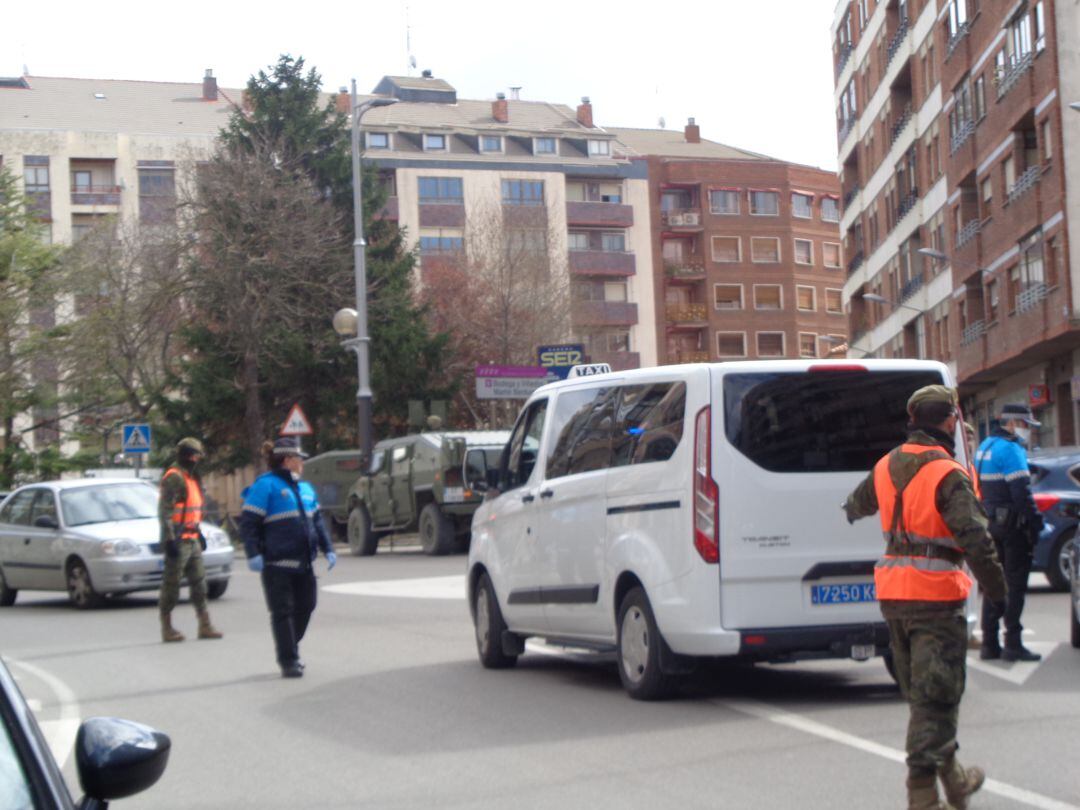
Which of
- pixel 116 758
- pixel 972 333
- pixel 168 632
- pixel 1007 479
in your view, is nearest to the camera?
pixel 116 758

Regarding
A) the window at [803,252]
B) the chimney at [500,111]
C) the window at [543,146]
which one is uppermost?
the chimney at [500,111]

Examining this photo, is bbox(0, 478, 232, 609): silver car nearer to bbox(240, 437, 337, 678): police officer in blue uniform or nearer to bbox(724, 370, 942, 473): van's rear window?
bbox(240, 437, 337, 678): police officer in blue uniform

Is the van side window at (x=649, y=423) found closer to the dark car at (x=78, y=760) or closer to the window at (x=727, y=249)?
the dark car at (x=78, y=760)

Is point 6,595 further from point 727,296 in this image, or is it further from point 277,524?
point 727,296

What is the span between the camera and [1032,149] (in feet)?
146

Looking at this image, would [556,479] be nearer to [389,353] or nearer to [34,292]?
[34,292]

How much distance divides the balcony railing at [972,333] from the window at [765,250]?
Result: 46.6 metres

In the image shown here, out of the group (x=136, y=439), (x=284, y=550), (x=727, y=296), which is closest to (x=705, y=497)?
(x=284, y=550)

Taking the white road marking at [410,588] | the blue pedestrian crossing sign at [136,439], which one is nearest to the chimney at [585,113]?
the blue pedestrian crossing sign at [136,439]

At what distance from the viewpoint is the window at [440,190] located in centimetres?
9081

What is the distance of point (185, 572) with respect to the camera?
16.4 metres

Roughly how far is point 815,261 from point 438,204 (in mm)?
24294

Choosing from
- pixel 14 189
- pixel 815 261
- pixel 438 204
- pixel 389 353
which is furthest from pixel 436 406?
pixel 815 261

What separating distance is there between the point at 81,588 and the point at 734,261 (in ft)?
265
